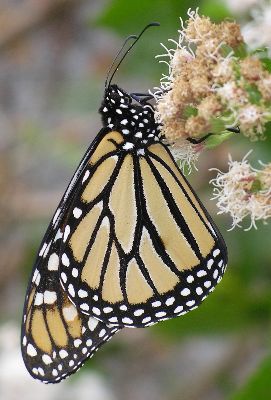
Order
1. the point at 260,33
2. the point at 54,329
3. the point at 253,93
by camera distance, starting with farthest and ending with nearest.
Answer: the point at 54,329 < the point at 260,33 < the point at 253,93

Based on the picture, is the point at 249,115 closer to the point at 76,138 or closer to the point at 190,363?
the point at 76,138

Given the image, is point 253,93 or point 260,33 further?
point 260,33

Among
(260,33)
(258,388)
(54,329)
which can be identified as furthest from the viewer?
(258,388)

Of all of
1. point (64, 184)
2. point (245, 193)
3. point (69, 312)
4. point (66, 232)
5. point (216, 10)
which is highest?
point (64, 184)

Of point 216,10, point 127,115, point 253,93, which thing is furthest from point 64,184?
point 253,93

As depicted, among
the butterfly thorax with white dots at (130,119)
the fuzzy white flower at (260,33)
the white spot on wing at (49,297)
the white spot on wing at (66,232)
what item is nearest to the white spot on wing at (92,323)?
the white spot on wing at (49,297)

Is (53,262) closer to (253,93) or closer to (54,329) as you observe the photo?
(54,329)

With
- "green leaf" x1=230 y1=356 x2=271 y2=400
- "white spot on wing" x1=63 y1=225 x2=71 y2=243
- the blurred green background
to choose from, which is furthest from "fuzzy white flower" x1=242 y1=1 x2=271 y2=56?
"green leaf" x1=230 y1=356 x2=271 y2=400

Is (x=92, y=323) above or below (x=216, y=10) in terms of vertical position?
below
